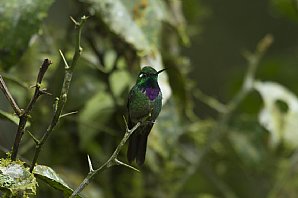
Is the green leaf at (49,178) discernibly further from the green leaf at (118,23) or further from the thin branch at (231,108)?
the thin branch at (231,108)

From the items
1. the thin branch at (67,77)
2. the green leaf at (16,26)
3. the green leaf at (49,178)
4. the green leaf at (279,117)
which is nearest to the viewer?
the thin branch at (67,77)

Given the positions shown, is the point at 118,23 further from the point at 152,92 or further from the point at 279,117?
the point at 279,117

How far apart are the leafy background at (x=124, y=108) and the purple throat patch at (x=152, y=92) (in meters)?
0.16

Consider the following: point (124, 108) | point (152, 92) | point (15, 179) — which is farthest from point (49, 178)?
point (124, 108)

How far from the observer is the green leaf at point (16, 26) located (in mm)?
1142

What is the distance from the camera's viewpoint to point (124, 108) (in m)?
1.47

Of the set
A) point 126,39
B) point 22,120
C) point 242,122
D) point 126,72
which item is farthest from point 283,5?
point 22,120

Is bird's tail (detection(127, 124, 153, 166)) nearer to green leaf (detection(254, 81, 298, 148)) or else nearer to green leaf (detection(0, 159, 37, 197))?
green leaf (detection(0, 159, 37, 197))

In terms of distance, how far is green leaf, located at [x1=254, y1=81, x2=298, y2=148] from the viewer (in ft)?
5.49

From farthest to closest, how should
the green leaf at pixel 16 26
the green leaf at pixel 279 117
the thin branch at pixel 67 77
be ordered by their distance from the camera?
the green leaf at pixel 279 117, the green leaf at pixel 16 26, the thin branch at pixel 67 77

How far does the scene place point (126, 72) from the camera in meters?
1.43

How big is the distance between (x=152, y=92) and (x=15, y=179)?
0.19m

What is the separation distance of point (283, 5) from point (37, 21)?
2.92ft

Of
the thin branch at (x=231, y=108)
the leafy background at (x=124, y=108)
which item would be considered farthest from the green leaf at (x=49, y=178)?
the thin branch at (x=231, y=108)
